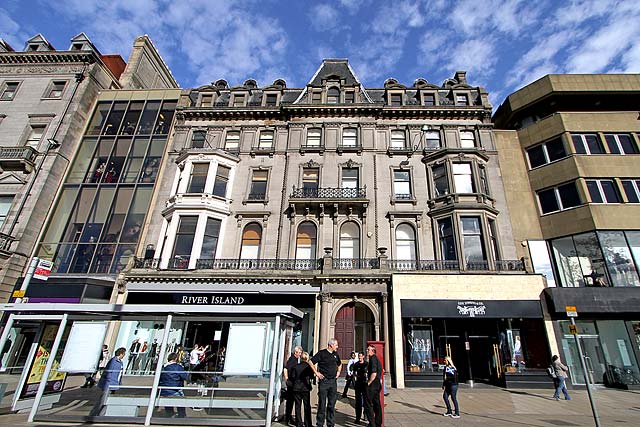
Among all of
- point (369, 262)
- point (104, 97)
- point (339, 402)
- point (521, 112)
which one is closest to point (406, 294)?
point (369, 262)

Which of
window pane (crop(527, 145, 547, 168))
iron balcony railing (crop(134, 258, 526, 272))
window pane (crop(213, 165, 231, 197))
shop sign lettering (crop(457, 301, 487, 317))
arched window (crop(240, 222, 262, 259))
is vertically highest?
window pane (crop(527, 145, 547, 168))

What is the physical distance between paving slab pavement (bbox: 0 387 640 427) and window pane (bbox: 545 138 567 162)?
12948 mm

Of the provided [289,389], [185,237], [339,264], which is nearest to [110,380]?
[289,389]

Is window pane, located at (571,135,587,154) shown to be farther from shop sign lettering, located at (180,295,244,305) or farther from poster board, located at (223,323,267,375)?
shop sign lettering, located at (180,295,244,305)

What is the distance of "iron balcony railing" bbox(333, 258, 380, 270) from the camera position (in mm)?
17623

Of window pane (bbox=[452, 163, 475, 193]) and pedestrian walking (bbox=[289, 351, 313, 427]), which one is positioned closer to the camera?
pedestrian walking (bbox=[289, 351, 313, 427])

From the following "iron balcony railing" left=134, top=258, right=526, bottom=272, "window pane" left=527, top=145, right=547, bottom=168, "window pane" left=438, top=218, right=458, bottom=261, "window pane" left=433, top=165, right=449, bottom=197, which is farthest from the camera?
"window pane" left=527, top=145, right=547, bottom=168

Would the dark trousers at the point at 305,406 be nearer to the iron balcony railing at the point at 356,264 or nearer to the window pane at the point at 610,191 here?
the iron balcony railing at the point at 356,264

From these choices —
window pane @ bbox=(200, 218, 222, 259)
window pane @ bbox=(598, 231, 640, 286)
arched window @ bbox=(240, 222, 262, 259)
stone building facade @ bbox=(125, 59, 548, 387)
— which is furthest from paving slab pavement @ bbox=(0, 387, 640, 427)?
window pane @ bbox=(200, 218, 222, 259)

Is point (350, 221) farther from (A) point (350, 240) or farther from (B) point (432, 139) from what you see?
(B) point (432, 139)

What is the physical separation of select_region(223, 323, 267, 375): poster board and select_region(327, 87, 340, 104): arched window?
1925cm

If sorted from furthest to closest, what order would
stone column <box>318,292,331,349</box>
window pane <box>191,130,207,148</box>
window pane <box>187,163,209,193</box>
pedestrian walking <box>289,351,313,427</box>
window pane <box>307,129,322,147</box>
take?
window pane <box>191,130,207,148</box> → window pane <box>307,129,322,147</box> → window pane <box>187,163,209,193</box> → stone column <box>318,292,331,349</box> → pedestrian walking <box>289,351,313,427</box>

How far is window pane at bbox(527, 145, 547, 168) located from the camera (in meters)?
20.1

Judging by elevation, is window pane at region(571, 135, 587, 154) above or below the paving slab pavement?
above
